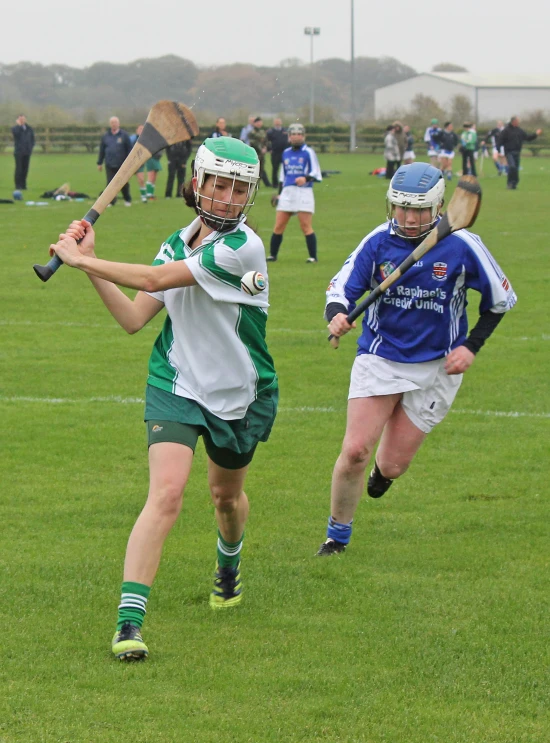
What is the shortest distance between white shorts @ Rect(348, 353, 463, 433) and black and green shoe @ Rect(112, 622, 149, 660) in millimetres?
1851

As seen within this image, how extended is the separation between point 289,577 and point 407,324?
4.54 feet

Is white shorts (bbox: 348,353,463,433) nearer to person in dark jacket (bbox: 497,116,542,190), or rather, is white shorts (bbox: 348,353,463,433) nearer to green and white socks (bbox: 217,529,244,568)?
green and white socks (bbox: 217,529,244,568)

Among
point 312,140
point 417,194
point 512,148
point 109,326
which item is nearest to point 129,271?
point 417,194

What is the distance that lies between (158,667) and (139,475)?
283 cm

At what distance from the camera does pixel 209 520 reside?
630cm

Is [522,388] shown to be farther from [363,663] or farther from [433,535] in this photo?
[363,663]

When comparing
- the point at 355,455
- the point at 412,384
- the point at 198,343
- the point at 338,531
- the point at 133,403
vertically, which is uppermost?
the point at 198,343

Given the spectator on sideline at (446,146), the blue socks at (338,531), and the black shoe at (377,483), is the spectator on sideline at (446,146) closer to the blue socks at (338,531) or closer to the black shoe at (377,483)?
the black shoe at (377,483)

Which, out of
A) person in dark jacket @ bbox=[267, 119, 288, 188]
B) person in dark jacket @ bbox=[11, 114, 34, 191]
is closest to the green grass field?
person in dark jacket @ bbox=[11, 114, 34, 191]

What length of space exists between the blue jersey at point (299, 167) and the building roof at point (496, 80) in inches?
3737

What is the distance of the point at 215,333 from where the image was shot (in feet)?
15.0

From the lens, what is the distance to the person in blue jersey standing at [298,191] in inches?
661

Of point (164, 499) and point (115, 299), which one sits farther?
point (115, 299)

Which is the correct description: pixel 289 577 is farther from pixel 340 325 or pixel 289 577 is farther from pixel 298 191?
pixel 298 191
